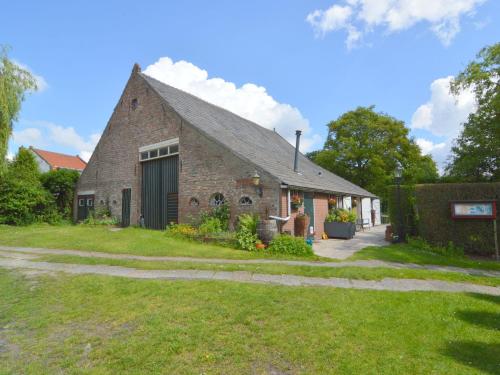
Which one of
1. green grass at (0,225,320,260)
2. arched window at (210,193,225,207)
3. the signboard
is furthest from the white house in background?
the signboard

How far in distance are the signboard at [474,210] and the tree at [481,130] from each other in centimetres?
646

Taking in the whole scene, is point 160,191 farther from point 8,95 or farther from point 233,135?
point 8,95

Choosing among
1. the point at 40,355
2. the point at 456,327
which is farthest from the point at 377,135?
the point at 40,355

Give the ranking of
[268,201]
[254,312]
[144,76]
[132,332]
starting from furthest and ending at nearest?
1. [144,76]
2. [268,201]
3. [254,312]
4. [132,332]

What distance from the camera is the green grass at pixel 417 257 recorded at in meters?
9.24

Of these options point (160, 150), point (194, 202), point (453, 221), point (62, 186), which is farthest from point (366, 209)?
point (62, 186)

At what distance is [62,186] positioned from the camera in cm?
2295

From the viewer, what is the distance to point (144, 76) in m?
19.1

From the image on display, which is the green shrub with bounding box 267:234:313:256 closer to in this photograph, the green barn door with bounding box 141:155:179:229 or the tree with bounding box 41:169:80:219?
the green barn door with bounding box 141:155:179:229

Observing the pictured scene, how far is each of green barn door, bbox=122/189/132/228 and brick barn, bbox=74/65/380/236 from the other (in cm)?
7

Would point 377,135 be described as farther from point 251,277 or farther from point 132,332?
point 132,332

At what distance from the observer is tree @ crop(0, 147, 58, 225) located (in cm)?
1967

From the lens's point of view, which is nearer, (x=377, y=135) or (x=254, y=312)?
(x=254, y=312)

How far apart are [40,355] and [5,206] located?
67.1 ft
